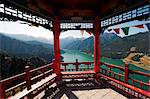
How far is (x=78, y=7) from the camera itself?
866cm

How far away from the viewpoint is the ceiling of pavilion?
704 cm

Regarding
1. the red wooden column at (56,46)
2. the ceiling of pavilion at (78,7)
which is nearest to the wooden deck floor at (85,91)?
the red wooden column at (56,46)

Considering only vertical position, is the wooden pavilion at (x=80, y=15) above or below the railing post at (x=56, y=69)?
above

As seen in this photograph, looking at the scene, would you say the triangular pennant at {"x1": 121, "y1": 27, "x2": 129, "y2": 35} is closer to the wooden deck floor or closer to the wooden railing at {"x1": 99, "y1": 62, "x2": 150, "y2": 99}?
the wooden railing at {"x1": 99, "y1": 62, "x2": 150, "y2": 99}

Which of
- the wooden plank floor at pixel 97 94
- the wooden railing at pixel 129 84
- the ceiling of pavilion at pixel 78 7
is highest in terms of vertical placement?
the ceiling of pavilion at pixel 78 7

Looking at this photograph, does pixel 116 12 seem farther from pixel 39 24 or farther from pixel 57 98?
pixel 57 98

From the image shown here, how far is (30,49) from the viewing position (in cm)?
14162

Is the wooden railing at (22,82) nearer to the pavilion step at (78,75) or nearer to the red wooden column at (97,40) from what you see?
the pavilion step at (78,75)

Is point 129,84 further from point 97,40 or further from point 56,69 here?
point 56,69

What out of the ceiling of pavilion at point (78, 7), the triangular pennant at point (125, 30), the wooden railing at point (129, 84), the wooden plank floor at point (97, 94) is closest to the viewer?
the wooden railing at point (129, 84)

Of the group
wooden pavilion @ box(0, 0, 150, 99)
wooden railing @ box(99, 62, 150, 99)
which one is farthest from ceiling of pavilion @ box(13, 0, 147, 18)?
wooden railing @ box(99, 62, 150, 99)

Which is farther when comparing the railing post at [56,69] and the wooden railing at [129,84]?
the railing post at [56,69]

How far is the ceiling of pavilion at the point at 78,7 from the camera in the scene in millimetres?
7036

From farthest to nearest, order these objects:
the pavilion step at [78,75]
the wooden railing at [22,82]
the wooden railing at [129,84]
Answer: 1. the pavilion step at [78,75]
2. the wooden railing at [129,84]
3. the wooden railing at [22,82]
